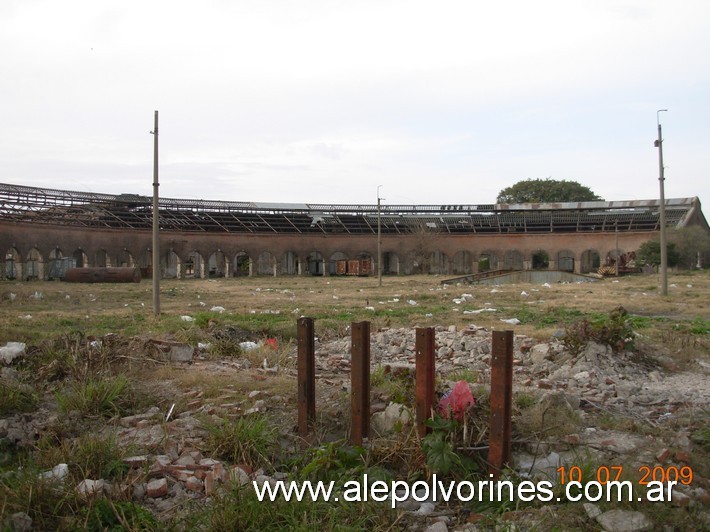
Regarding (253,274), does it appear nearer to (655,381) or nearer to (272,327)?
(272,327)

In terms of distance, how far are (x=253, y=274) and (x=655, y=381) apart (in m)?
43.0

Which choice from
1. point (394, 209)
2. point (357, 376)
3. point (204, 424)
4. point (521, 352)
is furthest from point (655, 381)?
point (394, 209)

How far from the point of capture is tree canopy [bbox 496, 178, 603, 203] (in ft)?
218

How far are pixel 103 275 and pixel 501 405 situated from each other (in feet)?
98.3

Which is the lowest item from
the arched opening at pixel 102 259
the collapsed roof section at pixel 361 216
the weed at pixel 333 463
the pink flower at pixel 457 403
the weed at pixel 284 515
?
the weed at pixel 284 515

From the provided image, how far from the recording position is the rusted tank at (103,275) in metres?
30.5

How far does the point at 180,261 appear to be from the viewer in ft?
148

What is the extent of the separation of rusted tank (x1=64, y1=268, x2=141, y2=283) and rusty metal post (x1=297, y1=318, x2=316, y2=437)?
28162mm

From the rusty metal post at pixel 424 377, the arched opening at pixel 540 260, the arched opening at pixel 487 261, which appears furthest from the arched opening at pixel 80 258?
the rusty metal post at pixel 424 377

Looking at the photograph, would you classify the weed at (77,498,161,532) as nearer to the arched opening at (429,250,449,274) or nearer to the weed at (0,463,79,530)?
the weed at (0,463,79,530)

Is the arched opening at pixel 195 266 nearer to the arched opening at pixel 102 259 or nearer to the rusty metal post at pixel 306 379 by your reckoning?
the arched opening at pixel 102 259

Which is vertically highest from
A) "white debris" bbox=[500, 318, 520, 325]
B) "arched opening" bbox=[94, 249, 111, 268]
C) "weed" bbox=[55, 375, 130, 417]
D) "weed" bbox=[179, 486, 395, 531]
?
"arched opening" bbox=[94, 249, 111, 268]

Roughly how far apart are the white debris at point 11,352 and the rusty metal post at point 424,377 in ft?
16.3

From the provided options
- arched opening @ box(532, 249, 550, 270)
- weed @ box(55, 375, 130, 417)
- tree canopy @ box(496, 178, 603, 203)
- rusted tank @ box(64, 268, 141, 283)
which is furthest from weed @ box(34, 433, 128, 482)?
tree canopy @ box(496, 178, 603, 203)
